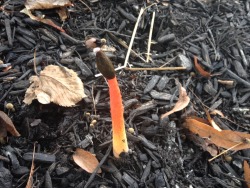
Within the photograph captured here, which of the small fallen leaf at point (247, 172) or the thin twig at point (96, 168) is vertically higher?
the thin twig at point (96, 168)

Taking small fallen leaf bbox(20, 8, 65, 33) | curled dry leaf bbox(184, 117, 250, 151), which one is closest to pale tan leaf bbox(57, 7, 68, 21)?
small fallen leaf bbox(20, 8, 65, 33)

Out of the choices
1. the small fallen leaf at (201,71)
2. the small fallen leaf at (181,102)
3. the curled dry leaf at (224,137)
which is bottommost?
the curled dry leaf at (224,137)

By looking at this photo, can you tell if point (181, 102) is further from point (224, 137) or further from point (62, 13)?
point (62, 13)

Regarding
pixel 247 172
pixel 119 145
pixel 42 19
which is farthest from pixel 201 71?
pixel 42 19

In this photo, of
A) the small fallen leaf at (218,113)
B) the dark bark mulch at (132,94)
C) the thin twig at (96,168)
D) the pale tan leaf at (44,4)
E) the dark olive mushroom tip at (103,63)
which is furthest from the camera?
the pale tan leaf at (44,4)

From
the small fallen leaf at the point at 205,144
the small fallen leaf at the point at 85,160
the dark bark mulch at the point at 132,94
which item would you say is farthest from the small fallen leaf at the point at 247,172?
the small fallen leaf at the point at 85,160

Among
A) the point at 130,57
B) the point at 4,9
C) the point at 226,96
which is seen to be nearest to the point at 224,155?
the point at 226,96

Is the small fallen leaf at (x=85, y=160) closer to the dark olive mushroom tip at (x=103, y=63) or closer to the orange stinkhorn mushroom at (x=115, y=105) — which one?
the orange stinkhorn mushroom at (x=115, y=105)
